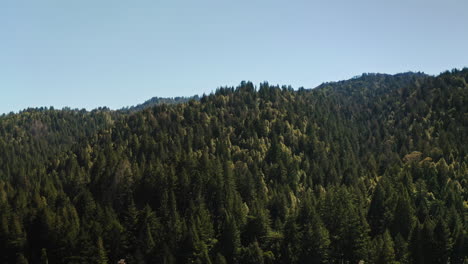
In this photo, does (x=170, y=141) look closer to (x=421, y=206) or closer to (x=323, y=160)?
(x=323, y=160)

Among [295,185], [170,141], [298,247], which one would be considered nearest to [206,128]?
[170,141]

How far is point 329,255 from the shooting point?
87125mm

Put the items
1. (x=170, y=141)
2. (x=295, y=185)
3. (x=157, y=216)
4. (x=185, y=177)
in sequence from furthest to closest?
(x=170, y=141)
(x=295, y=185)
(x=185, y=177)
(x=157, y=216)

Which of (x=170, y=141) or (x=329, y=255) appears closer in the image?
(x=329, y=255)

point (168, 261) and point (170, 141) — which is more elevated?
point (170, 141)

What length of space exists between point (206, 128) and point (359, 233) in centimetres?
11671

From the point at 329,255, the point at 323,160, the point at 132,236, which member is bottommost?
the point at 329,255

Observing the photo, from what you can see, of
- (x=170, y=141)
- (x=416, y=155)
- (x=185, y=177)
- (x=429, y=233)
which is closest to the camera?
(x=429, y=233)

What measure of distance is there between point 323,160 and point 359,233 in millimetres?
74842

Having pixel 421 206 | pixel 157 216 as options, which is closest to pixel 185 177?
pixel 157 216

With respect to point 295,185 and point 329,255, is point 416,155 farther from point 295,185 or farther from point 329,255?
point 329,255

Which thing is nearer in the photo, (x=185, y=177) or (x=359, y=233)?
(x=359, y=233)

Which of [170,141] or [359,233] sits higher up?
[170,141]

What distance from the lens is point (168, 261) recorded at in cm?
8431
